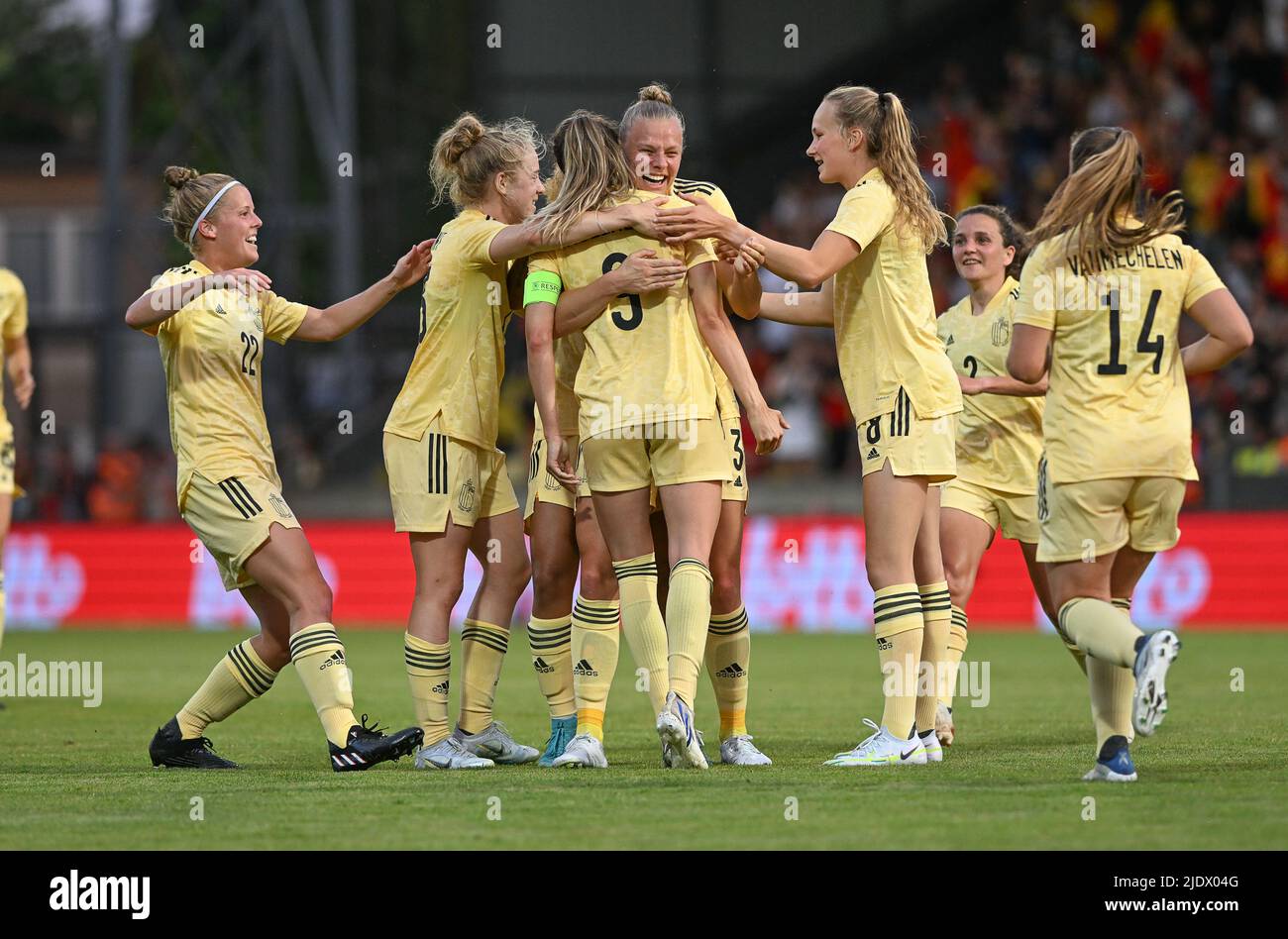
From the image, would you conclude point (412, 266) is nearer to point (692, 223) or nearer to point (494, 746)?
point (692, 223)

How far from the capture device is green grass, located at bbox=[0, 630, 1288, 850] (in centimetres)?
509

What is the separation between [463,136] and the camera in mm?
6996

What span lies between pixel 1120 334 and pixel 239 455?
337 cm

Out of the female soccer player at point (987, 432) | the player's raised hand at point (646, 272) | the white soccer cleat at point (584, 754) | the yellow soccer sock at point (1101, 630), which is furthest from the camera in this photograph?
the female soccer player at point (987, 432)

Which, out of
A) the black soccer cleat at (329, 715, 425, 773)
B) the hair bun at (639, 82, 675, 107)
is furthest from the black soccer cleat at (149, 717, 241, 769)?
the hair bun at (639, 82, 675, 107)

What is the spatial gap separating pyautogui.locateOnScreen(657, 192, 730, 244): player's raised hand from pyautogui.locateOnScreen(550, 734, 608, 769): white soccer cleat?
194 centimetres

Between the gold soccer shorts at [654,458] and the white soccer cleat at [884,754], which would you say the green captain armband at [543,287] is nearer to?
the gold soccer shorts at [654,458]

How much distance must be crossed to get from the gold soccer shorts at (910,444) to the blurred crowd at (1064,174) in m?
11.2

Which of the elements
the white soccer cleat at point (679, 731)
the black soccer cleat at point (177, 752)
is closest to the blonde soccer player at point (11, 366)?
the black soccer cleat at point (177, 752)

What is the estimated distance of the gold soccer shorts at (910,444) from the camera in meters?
6.59

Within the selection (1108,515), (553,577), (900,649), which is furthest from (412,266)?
(1108,515)

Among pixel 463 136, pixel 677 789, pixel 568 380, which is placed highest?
pixel 463 136
